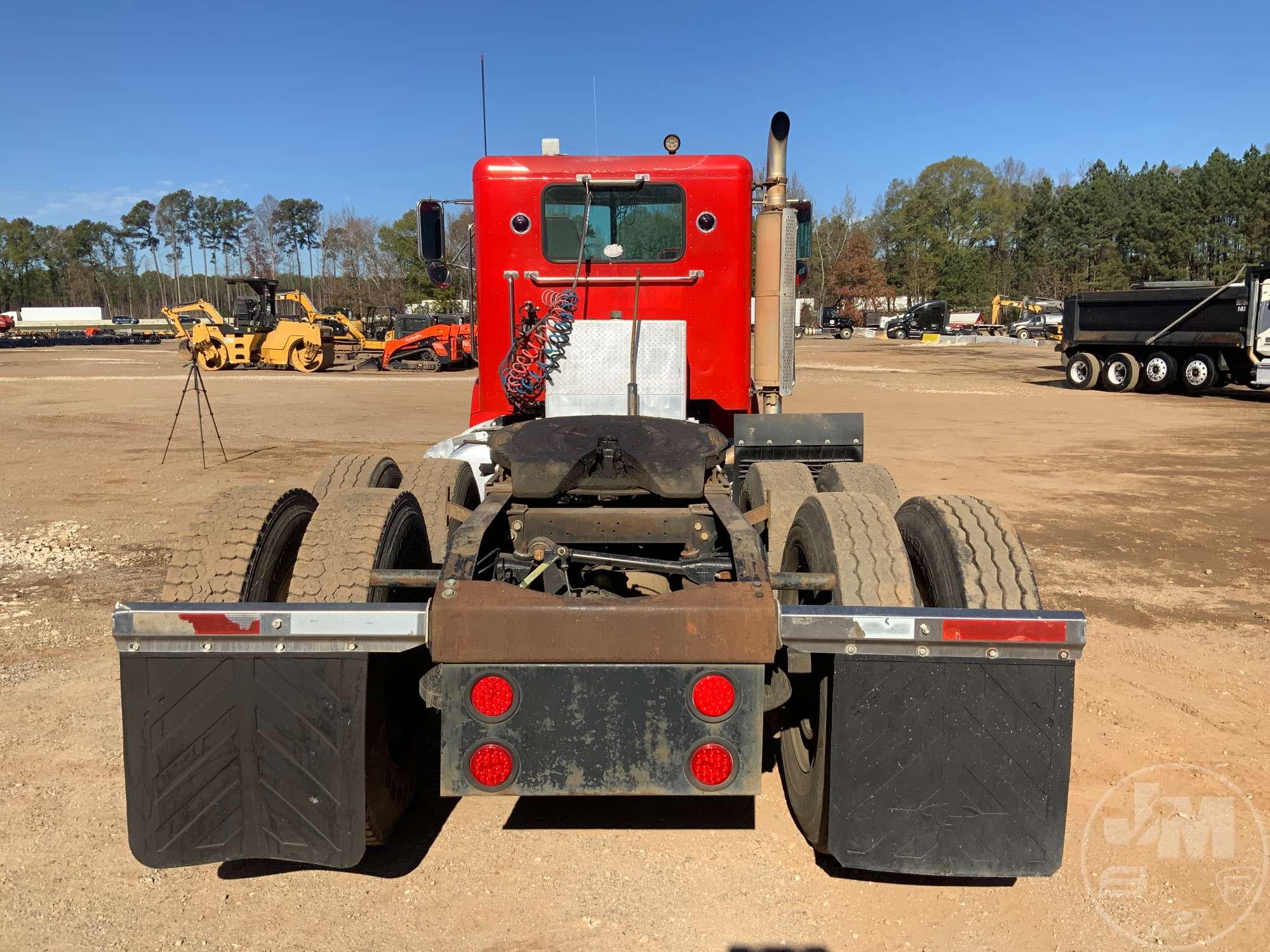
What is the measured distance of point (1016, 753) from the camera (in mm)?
2629

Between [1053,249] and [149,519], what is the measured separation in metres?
76.1

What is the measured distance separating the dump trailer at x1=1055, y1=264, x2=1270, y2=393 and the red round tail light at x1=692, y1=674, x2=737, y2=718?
22.2 metres

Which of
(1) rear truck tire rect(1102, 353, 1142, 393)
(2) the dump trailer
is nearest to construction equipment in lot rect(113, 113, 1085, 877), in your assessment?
(2) the dump trailer

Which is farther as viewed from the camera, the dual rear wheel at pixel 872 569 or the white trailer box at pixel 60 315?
the white trailer box at pixel 60 315

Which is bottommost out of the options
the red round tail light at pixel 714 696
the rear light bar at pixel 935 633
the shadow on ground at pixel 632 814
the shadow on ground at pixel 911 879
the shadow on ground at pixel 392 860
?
the shadow on ground at pixel 911 879

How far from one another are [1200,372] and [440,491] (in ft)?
73.8

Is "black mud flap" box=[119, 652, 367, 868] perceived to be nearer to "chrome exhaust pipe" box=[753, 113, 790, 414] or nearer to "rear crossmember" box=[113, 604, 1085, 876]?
"rear crossmember" box=[113, 604, 1085, 876]

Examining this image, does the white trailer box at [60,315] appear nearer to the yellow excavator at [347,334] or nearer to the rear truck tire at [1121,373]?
the yellow excavator at [347,334]

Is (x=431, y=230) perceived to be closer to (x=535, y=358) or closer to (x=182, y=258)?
(x=535, y=358)

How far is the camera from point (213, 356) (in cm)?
3189

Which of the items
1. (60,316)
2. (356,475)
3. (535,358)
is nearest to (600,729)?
(356,475)

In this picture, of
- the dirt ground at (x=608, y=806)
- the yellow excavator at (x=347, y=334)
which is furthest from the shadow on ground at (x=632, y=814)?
the yellow excavator at (x=347, y=334)

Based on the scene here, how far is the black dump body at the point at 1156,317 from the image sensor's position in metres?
21.0

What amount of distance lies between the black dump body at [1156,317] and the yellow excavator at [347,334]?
925 inches
